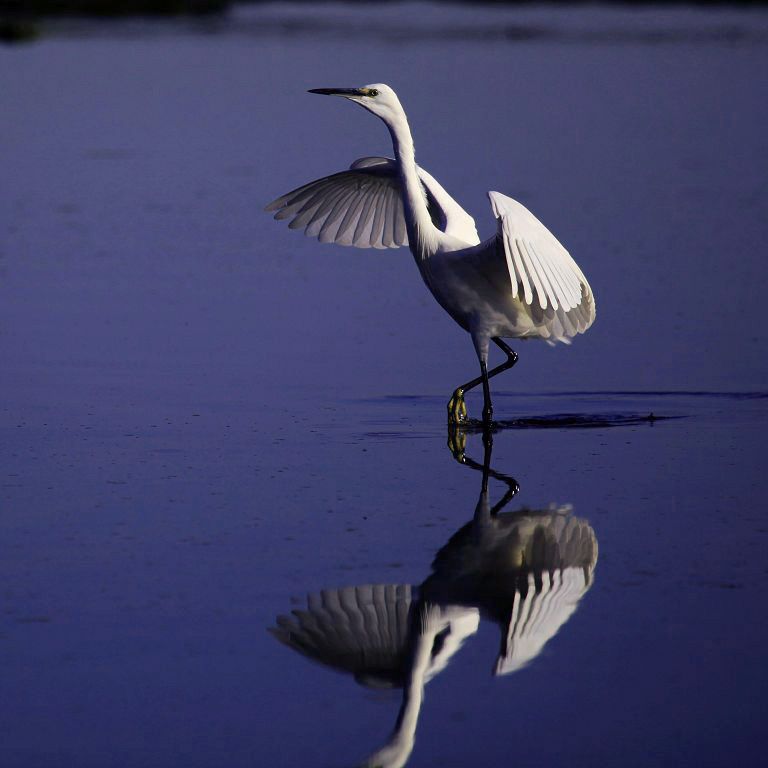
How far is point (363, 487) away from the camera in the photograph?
769 cm

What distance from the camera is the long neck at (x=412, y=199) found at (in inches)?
368

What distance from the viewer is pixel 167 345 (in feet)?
37.0

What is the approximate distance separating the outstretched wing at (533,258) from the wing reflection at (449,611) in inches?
61.6

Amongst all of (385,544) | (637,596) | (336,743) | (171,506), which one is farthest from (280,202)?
(336,743)

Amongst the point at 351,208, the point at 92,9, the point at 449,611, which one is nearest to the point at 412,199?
the point at 351,208

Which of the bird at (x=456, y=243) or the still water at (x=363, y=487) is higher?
the bird at (x=456, y=243)

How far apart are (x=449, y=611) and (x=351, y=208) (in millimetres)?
5380

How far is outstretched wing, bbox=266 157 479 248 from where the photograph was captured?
10.6m

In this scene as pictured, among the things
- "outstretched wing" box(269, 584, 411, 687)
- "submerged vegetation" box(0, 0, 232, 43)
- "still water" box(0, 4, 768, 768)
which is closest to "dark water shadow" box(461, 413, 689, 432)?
"still water" box(0, 4, 768, 768)

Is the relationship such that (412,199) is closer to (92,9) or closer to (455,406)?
(455,406)

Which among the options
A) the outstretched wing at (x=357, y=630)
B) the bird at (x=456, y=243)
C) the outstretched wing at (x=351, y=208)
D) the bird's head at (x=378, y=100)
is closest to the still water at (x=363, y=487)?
the outstretched wing at (x=357, y=630)

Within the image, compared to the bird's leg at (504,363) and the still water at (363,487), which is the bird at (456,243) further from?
the still water at (363,487)

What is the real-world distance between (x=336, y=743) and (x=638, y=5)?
52651 mm

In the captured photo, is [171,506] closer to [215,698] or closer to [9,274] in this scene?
[215,698]
